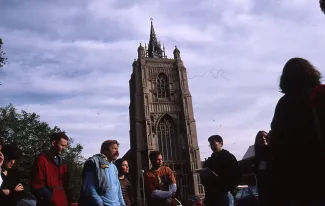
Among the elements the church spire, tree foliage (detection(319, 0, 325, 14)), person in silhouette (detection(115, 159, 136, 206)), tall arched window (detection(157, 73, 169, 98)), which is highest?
the church spire

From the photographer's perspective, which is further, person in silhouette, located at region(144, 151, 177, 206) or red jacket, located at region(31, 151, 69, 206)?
person in silhouette, located at region(144, 151, 177, 206)

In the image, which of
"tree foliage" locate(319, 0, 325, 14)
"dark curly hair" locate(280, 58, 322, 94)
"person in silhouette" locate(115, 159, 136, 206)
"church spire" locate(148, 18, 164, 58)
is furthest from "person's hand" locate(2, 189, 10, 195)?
"church spire" locate(148, 18, 164, 58)

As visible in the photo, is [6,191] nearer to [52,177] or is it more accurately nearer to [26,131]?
[52,177]

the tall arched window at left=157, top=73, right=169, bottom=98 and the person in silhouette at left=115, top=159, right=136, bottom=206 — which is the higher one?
the tall arched window at left=157, top=73, right=169, bottom=98

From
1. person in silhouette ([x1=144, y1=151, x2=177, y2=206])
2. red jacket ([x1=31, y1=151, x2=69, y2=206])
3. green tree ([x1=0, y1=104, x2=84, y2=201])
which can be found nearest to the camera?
red jacket ([x1=31, y1=151, x2=69, y2=206])

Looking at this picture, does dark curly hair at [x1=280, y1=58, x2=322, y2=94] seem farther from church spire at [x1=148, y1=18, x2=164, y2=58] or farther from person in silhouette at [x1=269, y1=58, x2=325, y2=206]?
church spire at [x1=148, y1=18, x2=164, y2=58]

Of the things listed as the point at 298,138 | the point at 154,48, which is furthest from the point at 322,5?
the point at 154,48

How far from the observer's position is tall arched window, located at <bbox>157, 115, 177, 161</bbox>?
40213 mm

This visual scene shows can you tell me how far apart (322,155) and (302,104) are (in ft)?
1.23

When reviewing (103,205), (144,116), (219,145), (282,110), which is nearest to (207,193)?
(219,145)

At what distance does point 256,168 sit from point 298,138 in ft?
8.65

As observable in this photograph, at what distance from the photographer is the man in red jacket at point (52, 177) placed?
4301 millimetres

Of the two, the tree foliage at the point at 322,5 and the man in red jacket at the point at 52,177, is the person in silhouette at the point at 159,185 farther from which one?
the tree foliage at the point at 322,5

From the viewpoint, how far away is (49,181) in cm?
445
